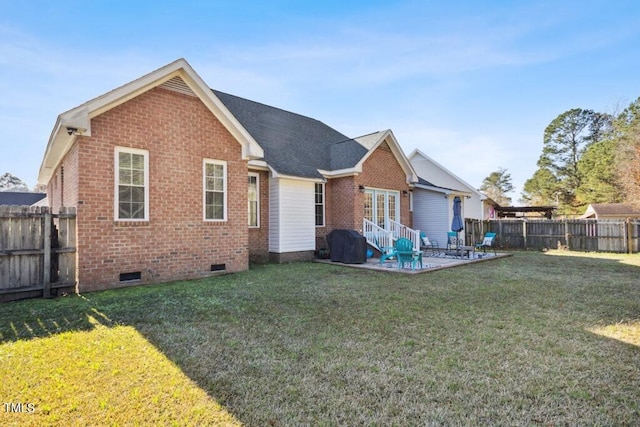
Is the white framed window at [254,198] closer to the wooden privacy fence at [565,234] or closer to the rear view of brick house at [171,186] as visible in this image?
the rear view of brick house at [171,186]

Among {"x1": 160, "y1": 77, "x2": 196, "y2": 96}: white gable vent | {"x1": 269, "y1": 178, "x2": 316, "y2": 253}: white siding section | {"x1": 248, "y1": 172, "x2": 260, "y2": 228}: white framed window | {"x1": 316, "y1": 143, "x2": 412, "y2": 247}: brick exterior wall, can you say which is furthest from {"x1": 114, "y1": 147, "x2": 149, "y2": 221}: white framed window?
{"x1": 316, "y1": 143, "x2": 412, "y2": 247}: brick exterior wall

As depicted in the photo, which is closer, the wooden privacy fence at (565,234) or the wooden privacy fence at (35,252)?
the wooden privacy fence at (35,252)

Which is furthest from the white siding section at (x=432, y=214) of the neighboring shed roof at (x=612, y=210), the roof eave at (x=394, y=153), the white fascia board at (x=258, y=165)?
the neighboring shed roof at (x=612, y=210)

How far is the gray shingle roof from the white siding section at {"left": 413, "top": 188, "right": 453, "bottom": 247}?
229 inches

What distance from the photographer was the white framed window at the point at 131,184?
7996 mm

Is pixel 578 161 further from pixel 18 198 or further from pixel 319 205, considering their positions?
pixel 18 198

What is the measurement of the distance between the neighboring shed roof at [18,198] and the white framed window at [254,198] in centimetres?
3400

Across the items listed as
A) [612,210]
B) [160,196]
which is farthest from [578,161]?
[160,196]

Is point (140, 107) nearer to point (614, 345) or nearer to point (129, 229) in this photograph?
point (129, 229)

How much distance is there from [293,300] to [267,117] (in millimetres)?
11567

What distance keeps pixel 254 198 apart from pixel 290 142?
396 cm

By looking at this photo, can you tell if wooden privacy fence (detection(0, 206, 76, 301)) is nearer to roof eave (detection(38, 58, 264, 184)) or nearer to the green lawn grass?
the green lawn grass

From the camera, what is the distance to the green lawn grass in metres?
2.74

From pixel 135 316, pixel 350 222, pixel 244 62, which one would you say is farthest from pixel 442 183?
pixel 135 316
